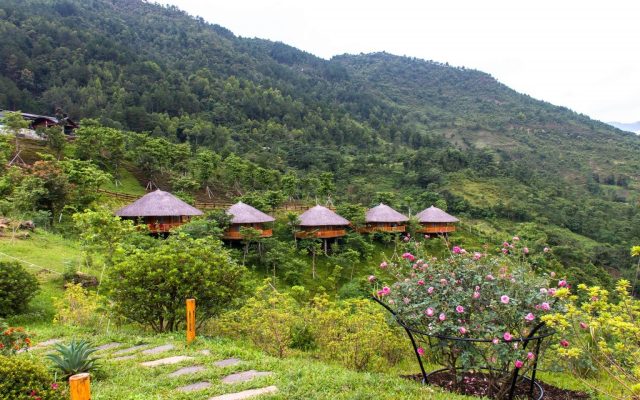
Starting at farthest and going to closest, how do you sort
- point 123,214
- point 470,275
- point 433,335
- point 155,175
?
point 155,175 → point 123,214 → point 470,275 → point 433,335

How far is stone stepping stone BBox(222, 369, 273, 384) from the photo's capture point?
4.41 m

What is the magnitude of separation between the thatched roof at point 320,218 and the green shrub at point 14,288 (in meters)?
13.9

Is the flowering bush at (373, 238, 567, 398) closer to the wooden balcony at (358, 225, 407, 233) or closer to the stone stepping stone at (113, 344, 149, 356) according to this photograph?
the stone stepping stone at (113, 344, 149, 356)

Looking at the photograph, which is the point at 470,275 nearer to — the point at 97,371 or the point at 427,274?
the point at 427,274

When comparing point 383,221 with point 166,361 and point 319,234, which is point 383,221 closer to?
point 319,234

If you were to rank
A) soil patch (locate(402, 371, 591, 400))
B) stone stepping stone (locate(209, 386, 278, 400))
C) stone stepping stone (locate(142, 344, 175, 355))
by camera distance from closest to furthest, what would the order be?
stone stepping stone (locate(209, 386, 278, 400)) → soil patch (locate(402, 371, 591, 400)) → stone stepping stone (locate(142, 344, 175, 355))

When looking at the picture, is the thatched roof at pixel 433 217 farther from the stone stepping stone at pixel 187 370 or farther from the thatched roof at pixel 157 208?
the stone stepping stone at pixel 187 370

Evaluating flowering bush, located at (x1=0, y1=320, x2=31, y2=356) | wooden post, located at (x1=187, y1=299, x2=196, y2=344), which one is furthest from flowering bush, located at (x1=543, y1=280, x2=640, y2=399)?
flowering bush, located at (x1=0, y1=320, x2=31, y2=356)

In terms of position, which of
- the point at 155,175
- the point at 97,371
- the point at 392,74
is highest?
the point at 392,74

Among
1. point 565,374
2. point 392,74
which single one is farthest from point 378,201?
point 392,74

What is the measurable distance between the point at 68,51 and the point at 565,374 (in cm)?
6325

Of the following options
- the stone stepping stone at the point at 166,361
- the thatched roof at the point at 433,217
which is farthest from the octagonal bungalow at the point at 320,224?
the stone stepping stone at the point at 166,361

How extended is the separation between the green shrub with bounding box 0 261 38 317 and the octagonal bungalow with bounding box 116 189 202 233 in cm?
989

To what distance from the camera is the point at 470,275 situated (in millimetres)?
4531
